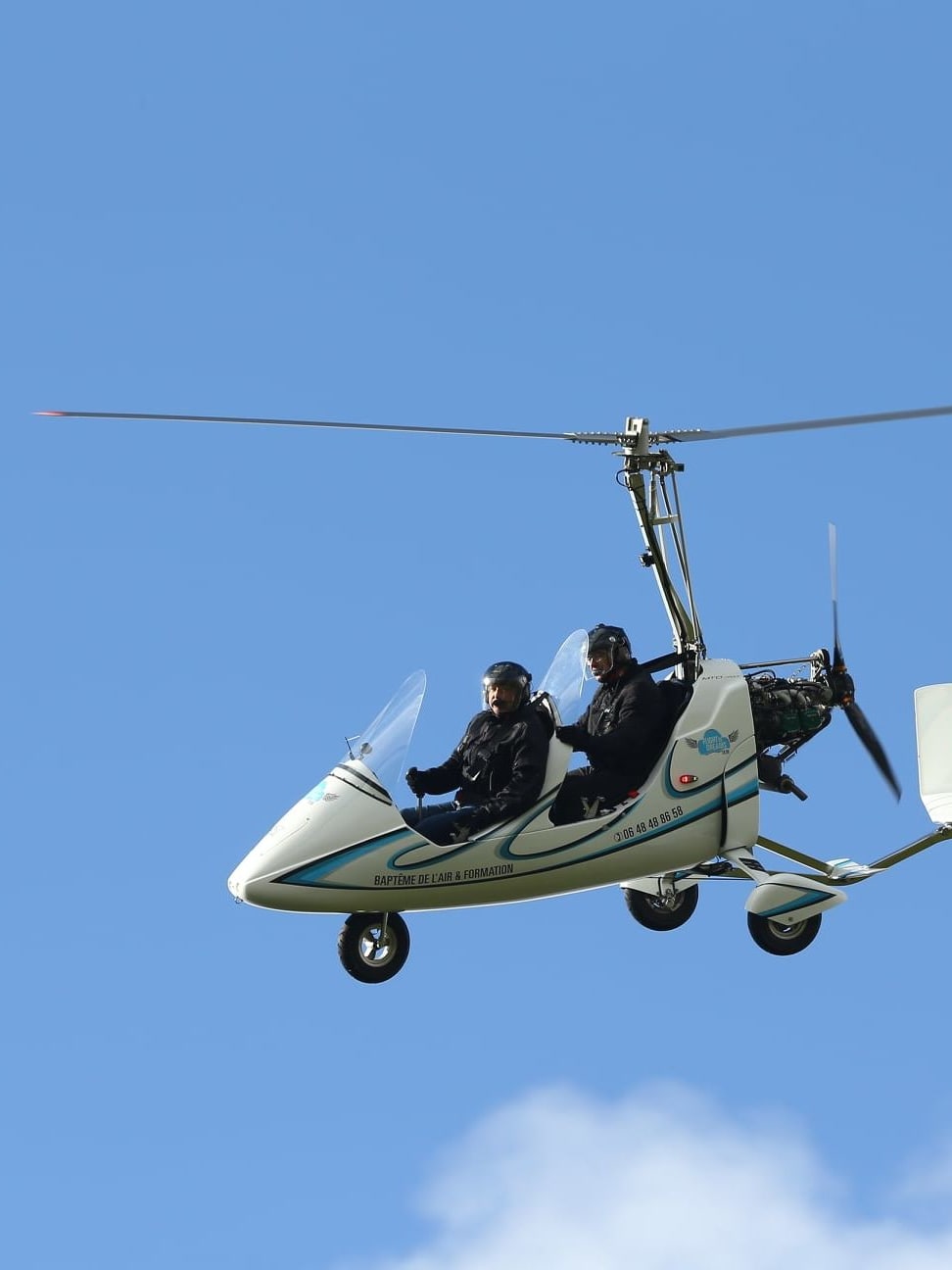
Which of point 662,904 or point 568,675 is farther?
point 662,904

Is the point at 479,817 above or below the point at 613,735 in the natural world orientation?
below

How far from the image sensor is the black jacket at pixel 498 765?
18578 mm

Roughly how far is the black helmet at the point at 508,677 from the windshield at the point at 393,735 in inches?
22.1

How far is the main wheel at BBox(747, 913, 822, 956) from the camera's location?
19844 mm

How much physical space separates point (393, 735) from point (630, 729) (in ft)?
7.01

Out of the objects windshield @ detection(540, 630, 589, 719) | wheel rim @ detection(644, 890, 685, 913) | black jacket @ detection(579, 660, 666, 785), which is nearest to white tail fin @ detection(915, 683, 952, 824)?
wheel rim @ detection(644, 890, 685, 913)

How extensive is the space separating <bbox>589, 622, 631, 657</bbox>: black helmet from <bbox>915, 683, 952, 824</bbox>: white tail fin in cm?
392

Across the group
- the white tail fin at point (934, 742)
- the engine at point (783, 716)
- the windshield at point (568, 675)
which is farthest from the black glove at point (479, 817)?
the white tail fin at point (934, 742)

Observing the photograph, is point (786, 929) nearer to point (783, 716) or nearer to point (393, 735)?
point (783, 716)

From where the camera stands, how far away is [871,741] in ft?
67.9

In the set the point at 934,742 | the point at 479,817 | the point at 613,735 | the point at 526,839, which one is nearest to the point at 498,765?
the point at 479,817

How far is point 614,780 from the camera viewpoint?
19188 mm

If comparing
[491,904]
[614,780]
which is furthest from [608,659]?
[491,904]

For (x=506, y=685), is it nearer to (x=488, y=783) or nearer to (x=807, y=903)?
(x=488, y=783)
